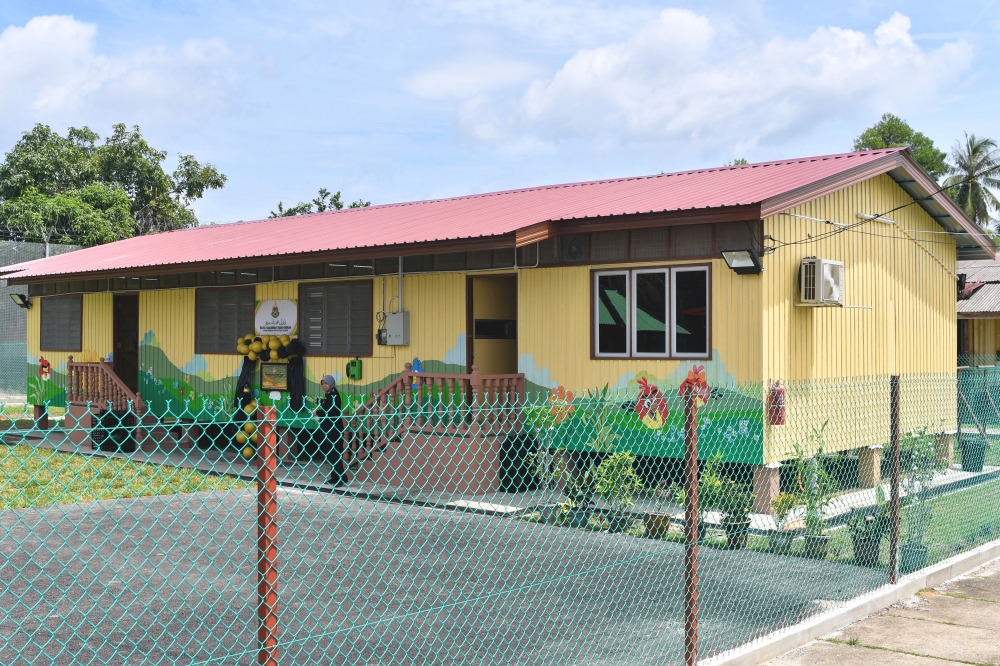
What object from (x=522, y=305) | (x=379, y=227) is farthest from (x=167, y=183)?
(x=522, y=305)

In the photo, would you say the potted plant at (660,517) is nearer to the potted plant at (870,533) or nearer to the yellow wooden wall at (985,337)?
the potted plant at (870,533)

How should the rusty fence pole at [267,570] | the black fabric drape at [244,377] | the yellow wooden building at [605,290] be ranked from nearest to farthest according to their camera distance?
the rusty fence pole at [267,570] → the yellow wooden building at [605,290] → the black fabric drape at [244,377]

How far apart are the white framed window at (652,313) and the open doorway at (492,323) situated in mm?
2106

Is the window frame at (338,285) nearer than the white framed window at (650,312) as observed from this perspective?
No

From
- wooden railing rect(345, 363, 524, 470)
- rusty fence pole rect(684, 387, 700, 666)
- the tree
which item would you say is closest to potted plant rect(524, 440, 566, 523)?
rusty fence pole rect(684, 387, 700, 666)

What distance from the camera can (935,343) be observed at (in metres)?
16.4

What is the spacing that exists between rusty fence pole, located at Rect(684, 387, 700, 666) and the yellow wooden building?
18.4 ft

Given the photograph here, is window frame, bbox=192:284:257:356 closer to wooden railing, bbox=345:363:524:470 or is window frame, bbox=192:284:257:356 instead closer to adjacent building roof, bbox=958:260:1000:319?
wooden railing, bbox=345:363:524:470

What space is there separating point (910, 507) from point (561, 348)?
233 inches

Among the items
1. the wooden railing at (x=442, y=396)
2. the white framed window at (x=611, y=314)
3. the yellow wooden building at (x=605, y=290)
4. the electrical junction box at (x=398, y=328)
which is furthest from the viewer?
the electrical junction box at (x=398, y=328)

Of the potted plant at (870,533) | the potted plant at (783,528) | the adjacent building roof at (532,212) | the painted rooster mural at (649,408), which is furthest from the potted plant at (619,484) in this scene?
the adjacent building roof at (532,212)

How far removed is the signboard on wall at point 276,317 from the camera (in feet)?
52.7

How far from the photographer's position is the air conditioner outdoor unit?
12133 millimetres

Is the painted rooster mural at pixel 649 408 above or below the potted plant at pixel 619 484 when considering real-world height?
above
